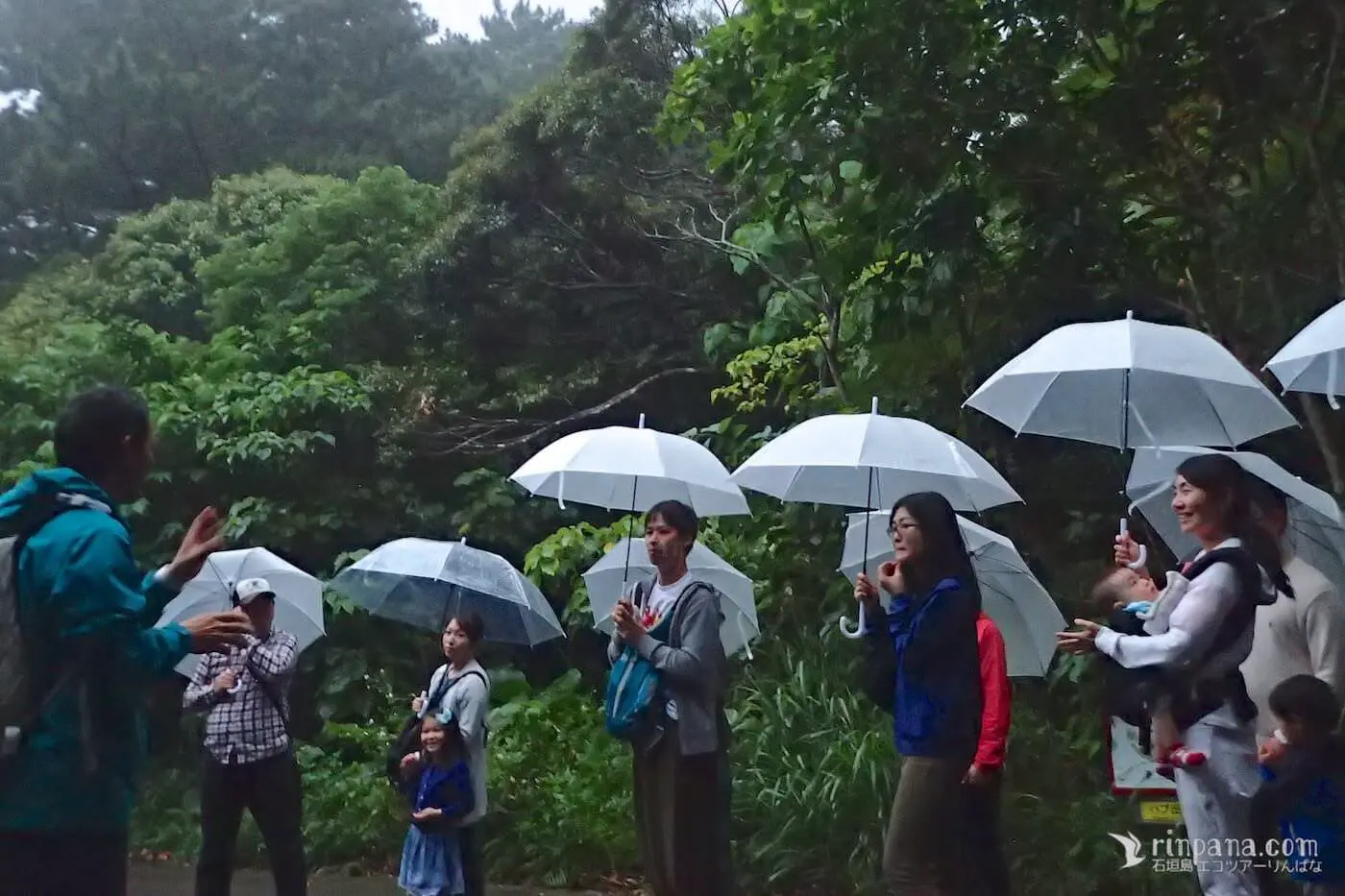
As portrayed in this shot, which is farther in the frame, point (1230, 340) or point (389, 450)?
point (389, 450)

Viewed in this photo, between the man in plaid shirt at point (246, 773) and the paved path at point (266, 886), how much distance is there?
2141 millimetres

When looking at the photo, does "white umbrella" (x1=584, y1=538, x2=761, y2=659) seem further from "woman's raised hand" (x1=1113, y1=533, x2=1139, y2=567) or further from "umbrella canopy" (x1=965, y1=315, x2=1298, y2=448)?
"woman's raised hand" (x1=1113, y1=533, x2=1139, y2=567)

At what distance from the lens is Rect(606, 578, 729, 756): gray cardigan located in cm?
475

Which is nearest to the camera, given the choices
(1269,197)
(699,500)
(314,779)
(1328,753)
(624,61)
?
(1328,753)

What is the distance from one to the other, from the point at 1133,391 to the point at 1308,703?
60.7 inches

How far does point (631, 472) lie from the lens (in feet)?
17.8

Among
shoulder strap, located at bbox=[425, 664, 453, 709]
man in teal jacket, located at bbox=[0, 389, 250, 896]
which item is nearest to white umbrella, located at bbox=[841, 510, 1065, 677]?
shoulder strap, located at bbox=[425, 664, 453, 709]

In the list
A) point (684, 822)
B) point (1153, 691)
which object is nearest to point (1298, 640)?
point (1153, 691)

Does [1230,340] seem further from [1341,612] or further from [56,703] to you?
[56,703]

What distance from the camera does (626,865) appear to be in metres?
7.42

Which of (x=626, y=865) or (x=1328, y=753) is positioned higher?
(x=1328, y=753)

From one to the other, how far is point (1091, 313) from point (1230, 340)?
0.74 m

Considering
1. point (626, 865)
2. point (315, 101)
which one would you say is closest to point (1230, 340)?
point (626, 865)

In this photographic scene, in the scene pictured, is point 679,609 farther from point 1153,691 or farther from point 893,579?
point 1153,691
